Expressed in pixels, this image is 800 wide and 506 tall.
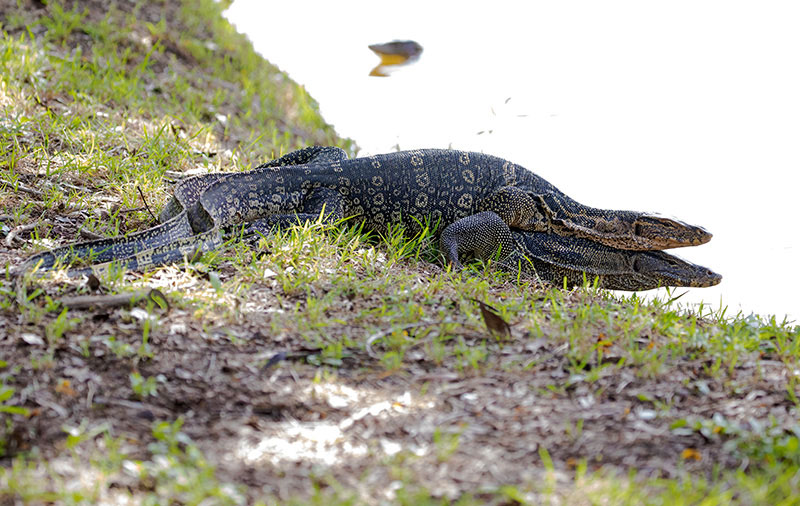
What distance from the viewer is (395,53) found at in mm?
13516

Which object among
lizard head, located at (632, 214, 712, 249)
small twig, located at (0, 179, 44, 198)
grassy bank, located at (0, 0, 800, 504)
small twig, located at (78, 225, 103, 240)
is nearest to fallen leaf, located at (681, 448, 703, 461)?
grassy bank, located at (0, 0, 800, 504)

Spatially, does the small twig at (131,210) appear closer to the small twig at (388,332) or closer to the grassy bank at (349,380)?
the grassy bank at (349,380)

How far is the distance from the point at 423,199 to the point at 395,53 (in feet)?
28.4

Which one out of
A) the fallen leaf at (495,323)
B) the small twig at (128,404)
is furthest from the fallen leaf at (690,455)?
the small twig at (128,404)

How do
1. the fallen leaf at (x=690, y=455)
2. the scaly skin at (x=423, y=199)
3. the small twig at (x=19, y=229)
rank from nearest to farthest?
the fallen leaf at (x=690, y=455), the small twig at (x=19, y=229), the scaly skin at (x=423, y=199)

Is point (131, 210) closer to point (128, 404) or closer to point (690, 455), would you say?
point (128, 404)

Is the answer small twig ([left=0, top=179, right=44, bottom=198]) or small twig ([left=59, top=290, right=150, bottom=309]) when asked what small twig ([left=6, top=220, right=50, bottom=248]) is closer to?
small twig ([left=0, top=179, right=44, bottom=198])

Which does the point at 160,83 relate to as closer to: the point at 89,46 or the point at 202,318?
the point at 89,46

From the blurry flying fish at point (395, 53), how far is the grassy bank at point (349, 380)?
8160 mm

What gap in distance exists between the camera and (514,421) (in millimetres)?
2893

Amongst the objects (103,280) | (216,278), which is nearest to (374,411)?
(216,278)

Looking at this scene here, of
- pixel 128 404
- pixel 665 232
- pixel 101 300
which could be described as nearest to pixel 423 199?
Result: pixel 665 232

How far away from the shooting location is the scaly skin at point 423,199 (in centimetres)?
515

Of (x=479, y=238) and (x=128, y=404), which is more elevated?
(x=479, y=238)
